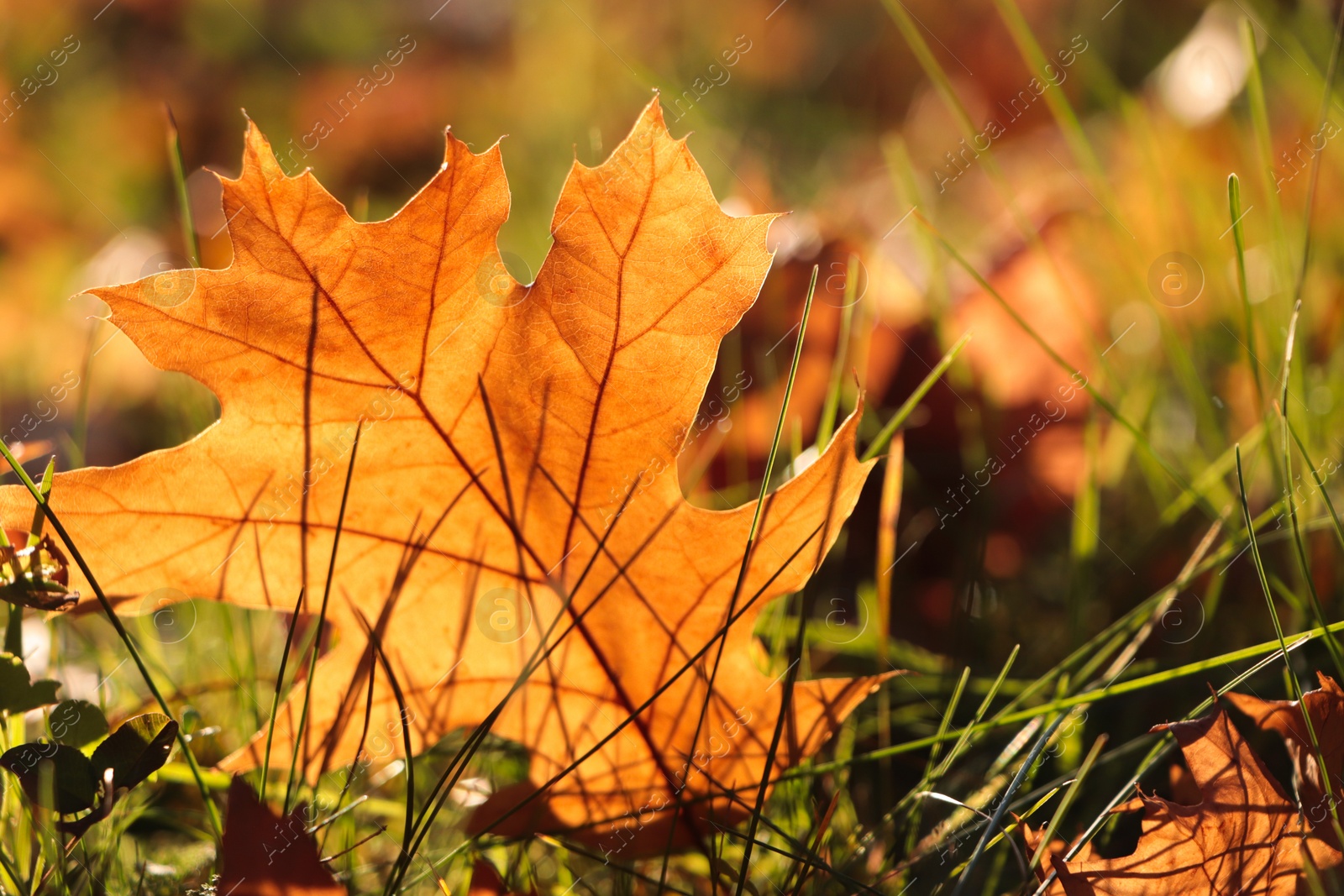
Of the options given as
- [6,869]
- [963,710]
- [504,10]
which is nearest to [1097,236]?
[963,710]

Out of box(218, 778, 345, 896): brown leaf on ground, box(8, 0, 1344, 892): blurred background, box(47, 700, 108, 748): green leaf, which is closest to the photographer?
box(218, 778, 345, 896): brown leaf on ground

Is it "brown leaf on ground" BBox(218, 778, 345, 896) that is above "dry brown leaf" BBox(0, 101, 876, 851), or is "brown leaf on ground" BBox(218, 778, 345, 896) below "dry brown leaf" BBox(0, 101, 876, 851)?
below

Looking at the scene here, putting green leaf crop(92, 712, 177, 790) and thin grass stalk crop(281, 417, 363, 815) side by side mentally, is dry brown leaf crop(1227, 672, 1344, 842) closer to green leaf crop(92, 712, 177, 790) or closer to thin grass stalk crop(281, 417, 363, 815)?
thin grass stalk crop(281, 417, 363, 815)

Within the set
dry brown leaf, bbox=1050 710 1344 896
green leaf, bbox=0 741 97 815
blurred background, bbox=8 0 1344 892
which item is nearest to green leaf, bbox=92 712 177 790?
green leaf, bbox=0 741 97 815

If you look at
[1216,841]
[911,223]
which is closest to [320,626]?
[1216,841]

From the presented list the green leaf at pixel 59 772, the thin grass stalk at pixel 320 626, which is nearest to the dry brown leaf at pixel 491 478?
the thin grass stalk at pixel 320 626

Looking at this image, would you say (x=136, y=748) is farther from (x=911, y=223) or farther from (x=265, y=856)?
(x=911, y=223)
